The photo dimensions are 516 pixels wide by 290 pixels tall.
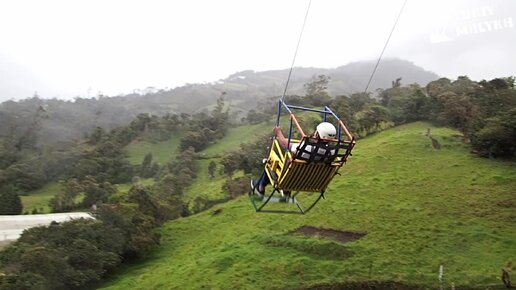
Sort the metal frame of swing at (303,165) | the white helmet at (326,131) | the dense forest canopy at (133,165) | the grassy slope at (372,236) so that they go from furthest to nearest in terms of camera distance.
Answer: the dense forest canopy at (133,165)
the grassy slope at (372,236)
the metal frame of swing at (303,165)
the white helmet at (326,131)

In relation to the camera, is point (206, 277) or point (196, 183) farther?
point (196, 183)

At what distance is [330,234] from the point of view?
30.0 metres

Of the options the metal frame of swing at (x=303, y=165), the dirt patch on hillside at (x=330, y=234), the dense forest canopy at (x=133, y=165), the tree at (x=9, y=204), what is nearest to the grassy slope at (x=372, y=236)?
the dirt patch on hillside at (x=330, y=234)

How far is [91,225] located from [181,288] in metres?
9.26

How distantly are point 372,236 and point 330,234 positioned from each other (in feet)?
8.28

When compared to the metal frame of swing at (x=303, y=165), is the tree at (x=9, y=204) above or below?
below

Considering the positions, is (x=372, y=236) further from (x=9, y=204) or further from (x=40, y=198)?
(x=40, y=198)

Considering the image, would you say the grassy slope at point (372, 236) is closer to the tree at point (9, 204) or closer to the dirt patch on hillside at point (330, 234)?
the dirt patch on hillside at point (330, 234)

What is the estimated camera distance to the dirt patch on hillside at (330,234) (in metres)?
29.1

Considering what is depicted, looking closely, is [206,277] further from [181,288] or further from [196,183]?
[196,183]

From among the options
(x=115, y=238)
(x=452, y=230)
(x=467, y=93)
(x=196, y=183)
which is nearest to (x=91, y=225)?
(x=115, y=238)

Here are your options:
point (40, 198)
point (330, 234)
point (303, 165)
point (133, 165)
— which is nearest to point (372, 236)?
point (330, 234)

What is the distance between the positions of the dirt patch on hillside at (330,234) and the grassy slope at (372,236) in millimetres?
543

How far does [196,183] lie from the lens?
60.1 meters
